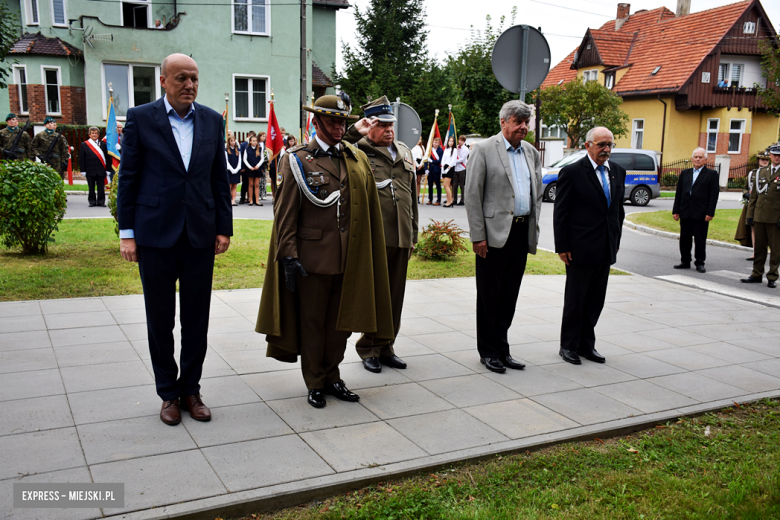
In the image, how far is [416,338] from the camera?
6.61 m

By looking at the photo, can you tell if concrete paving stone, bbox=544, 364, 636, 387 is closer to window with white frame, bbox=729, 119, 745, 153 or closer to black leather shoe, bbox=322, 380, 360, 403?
black leather shoe, bbox=322, 380, 360, 403

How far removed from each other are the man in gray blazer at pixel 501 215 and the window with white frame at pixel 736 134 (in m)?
39.4

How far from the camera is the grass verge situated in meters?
3.41

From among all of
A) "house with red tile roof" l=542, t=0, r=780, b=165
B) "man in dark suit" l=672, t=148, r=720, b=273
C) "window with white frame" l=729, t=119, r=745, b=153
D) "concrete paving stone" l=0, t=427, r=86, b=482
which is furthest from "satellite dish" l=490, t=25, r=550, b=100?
"window with white frame" l=729, t=119, r=745, b=153

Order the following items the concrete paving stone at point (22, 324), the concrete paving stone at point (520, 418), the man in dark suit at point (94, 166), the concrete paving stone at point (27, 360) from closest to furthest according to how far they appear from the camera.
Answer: the concrete paving stone at point (520, 418) → the concrete paving stone at point (27, 360) → the concrete paving stone at point (22, 324) → the man in dark suit at point (94, 166)

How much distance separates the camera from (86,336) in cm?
607

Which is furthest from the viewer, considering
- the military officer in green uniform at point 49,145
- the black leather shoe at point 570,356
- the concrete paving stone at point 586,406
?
the military officer in green uniform at point 49,145

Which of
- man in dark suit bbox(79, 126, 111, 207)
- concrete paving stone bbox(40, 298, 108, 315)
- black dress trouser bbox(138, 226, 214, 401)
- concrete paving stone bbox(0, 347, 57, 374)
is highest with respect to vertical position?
man in dark suit bbox(79, 126, 111, 207)

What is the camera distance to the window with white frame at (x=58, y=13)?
27.6m

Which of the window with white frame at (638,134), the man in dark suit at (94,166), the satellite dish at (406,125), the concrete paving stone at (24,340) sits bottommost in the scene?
the concrete paving stone at (24,340)

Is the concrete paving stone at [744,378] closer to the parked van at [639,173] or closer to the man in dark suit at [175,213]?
the man in dark suit at [175,213]

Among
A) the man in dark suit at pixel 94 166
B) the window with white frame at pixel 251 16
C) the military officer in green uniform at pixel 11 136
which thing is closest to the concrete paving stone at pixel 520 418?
the military officer in green uniform at pixel 11 136

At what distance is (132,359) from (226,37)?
2410 centimetres

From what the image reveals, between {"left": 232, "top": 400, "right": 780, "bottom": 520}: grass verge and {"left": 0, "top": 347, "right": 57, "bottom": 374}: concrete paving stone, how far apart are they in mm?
2854
